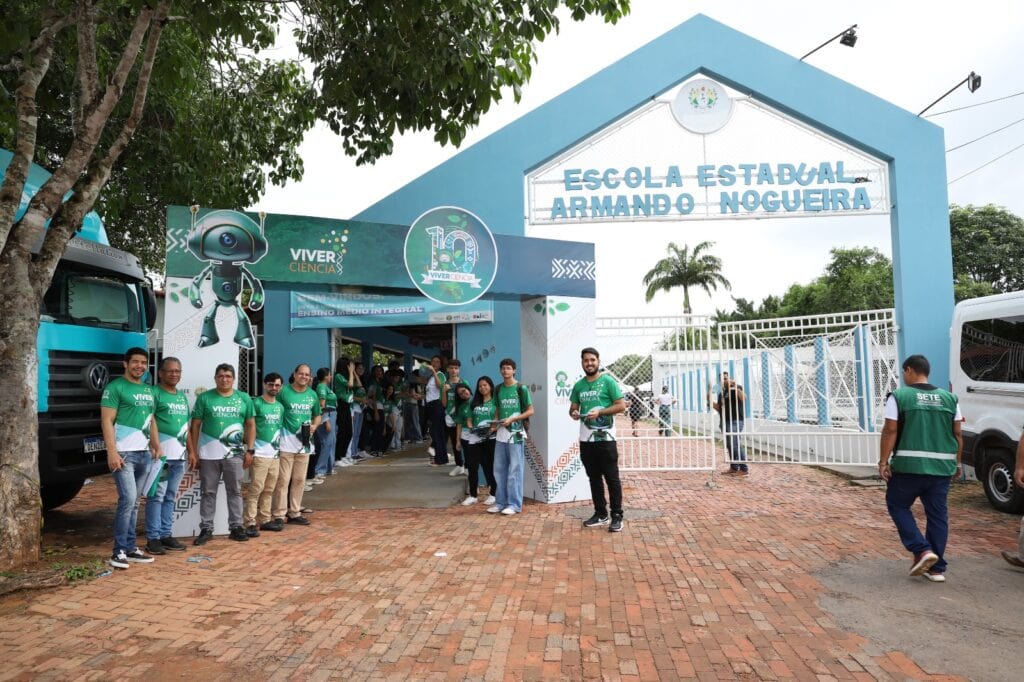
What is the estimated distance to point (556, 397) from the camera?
8023 mm

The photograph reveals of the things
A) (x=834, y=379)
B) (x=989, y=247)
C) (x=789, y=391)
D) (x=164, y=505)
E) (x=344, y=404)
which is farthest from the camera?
(x=989, y=247)

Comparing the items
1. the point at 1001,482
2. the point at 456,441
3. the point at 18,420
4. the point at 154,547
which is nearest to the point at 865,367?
the point at 1001,482

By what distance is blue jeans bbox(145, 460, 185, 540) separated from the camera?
5723 mm

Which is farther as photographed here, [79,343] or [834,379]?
[834,379]

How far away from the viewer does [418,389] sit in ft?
46.1

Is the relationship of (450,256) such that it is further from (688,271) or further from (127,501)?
(688,271)

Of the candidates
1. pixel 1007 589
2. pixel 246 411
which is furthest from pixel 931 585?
pixel 246 411

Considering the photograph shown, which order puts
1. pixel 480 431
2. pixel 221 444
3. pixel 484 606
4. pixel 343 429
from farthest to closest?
pixel 343 429, pixel 480 431, pixel 221 444, pixel 484 606

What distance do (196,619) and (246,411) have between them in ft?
7.82

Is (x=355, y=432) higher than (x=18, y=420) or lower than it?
lower

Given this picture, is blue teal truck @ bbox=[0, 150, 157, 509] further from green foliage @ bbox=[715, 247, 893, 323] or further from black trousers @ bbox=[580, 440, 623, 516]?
green foliage @ bbox=[715, 247, 893, 323]

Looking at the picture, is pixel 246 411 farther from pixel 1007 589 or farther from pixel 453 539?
pixel 1007 589

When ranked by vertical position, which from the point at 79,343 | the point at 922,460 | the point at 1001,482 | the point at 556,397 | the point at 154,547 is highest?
the point at 79,343

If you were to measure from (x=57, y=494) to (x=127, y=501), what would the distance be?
116 inches
